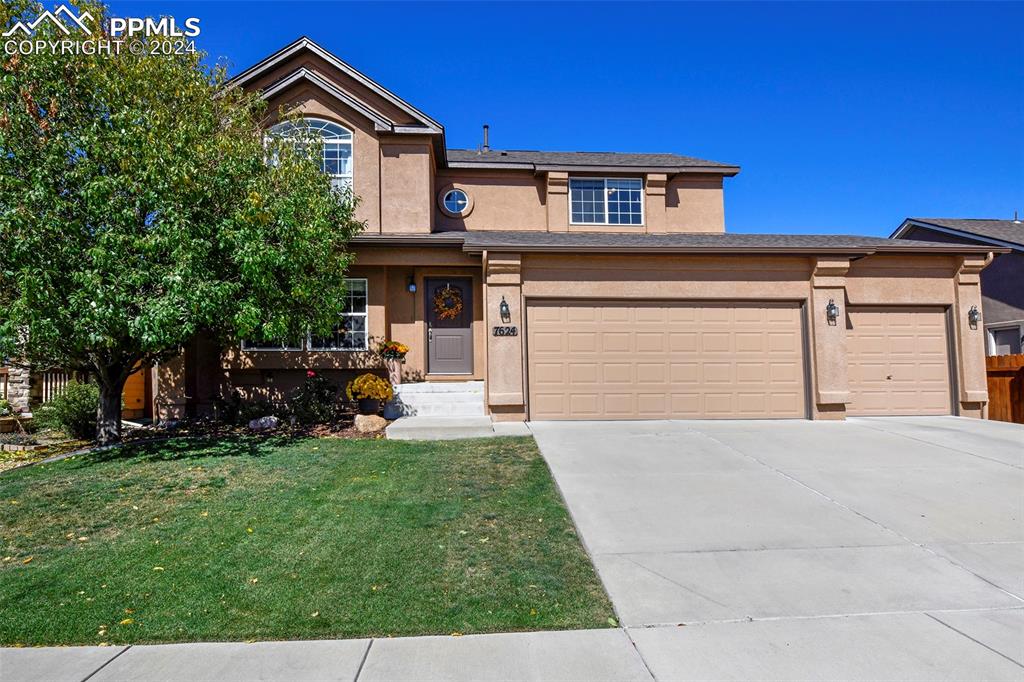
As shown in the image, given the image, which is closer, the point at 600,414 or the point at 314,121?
the point at 600,414

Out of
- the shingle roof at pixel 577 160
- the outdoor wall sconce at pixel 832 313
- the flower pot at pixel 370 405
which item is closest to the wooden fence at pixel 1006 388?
the outdoor wall sconce at pixel 832 313

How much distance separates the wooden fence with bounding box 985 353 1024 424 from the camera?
11.0m

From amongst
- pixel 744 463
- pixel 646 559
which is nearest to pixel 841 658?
pixel 646 559

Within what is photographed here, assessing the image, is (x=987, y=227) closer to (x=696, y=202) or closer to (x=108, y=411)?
(x=696, y=202)

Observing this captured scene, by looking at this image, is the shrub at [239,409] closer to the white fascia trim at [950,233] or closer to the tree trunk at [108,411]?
the tree trunk at [108,411]

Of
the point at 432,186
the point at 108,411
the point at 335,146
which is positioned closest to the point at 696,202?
the point at 432,186

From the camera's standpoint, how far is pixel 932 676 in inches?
122

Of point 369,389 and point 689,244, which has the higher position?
point 689,244

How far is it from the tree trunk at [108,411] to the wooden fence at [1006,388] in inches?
641

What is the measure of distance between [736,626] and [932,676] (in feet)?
3.34

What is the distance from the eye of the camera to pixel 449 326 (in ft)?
41.2

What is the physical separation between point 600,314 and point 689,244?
217 centimetres

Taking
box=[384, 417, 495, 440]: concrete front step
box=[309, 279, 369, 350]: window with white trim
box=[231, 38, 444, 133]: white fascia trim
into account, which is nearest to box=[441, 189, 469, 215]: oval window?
box=[231, 38, 444, 133]: white fascia trim

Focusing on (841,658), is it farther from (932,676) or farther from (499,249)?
(499,249)
